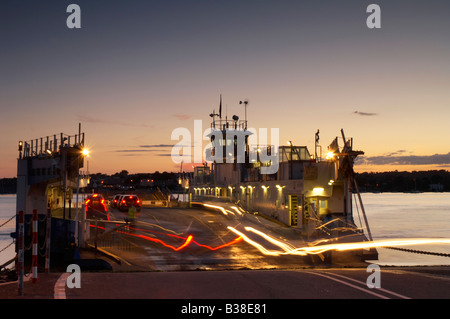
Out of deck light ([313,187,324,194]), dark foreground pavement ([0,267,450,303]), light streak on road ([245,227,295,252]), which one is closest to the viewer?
dark foreground pavement ([0,267,450,303])

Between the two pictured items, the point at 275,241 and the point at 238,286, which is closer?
the point at 238,286

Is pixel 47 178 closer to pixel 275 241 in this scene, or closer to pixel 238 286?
pixel 275 241

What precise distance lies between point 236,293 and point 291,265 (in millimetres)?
10938

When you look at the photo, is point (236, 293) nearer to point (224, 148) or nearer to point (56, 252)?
point (56, 252)

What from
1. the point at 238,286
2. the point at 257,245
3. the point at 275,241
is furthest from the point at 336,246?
the point at 238,286

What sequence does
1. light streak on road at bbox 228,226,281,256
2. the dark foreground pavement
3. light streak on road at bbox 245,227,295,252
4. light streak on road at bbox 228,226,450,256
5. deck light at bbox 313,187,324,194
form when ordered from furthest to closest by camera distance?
deck light at bbox 313,187,324,194 < light streak on road at bbox 245,227,295,252 < light streak on road at bbox 228,226,281,256 < light streak on road at bbox 228,226,450,256 < the dark foreground pavement

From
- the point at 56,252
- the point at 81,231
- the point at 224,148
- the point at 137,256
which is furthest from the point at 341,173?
the point at 224,148

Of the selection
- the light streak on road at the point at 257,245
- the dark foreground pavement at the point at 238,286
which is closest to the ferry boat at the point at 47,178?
the light streak on road at the point at 257,245

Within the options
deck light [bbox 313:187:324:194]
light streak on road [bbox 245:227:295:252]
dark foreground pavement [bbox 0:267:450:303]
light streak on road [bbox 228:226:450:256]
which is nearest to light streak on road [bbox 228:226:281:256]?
light streak on road [bbox 228:226:450:256]

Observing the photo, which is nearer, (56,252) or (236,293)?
(236,293)

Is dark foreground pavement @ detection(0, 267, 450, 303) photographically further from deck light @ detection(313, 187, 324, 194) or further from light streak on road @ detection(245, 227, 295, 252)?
deck light @ detection(313, 187, 324, 194)

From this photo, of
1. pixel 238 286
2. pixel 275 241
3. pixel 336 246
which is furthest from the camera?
pixel 275 241

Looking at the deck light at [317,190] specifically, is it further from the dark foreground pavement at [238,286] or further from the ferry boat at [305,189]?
the dark foreground pavement at [238,286]
